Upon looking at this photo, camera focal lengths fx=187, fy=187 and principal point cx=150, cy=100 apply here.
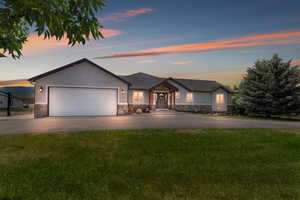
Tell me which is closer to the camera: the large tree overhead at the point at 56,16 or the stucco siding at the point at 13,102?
the large tree overhead at the point at 56,16

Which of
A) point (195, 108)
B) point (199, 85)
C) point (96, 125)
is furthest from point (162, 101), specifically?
point (96, 125)

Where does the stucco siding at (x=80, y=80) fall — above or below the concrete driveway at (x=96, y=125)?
above

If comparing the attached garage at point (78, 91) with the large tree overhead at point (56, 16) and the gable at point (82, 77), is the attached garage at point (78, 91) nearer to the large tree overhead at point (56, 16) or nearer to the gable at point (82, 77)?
the gable at point (82, 77)

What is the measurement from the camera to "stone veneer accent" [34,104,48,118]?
1736 cm

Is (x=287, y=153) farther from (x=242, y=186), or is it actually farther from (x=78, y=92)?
(x=78, y=92)

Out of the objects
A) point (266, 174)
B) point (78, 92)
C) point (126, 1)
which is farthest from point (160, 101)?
point (266, 174)

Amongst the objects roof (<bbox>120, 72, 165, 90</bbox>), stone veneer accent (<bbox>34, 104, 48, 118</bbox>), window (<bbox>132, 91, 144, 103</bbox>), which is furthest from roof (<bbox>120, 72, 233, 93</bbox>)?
stone veneer accent (<bbox>34, 104, 48, 118</bbox>)

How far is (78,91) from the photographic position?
1862 cm

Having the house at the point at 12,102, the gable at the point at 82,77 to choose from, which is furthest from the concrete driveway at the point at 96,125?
the house at the point at 12,102

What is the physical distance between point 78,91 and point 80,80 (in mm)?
1122

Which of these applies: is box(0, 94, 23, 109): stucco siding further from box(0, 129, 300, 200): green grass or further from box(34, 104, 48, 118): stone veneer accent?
box(0, 129, 300, 200): green grass

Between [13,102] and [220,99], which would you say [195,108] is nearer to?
[220,99]

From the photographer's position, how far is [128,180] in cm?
408

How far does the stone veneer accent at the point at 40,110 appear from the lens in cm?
1736
